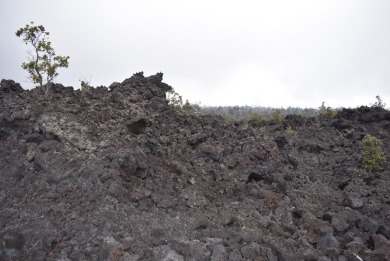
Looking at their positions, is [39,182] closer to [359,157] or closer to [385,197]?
[385,197]

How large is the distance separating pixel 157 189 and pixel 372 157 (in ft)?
20.4

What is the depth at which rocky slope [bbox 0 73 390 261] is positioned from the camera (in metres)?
5.52

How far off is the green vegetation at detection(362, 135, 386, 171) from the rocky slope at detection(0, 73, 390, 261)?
1.01 feet

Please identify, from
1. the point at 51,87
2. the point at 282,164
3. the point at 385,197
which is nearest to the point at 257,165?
the point at 282,164

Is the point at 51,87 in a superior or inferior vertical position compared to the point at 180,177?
superior

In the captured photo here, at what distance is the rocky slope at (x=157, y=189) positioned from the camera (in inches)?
217

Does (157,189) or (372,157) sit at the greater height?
(372,157)

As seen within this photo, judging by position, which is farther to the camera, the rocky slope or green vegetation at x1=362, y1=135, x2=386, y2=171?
green vegetation at x1=362, y1=135, x2=386, y2=171

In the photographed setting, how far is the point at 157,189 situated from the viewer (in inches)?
265

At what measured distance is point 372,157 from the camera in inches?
384

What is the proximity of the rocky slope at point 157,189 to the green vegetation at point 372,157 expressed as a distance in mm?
307

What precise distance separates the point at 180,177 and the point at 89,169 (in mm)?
1719

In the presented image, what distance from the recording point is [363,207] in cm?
778

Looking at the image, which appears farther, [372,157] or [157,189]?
[372,157]
